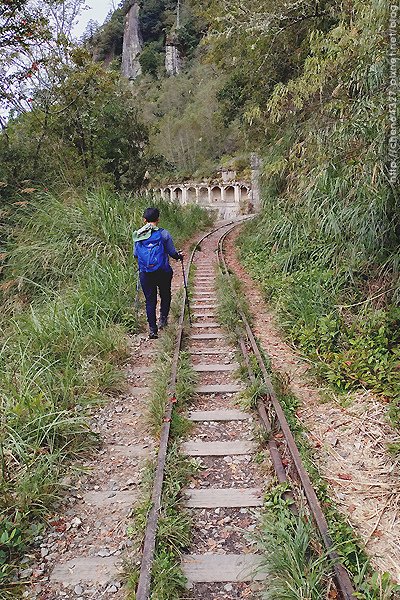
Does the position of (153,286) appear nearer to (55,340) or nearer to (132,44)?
(55,340)

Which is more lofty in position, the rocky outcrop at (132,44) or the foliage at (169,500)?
the rocky outcrop at (132,44)

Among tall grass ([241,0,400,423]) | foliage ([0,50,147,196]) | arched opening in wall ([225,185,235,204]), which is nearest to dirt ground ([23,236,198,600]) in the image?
tall grass ([241,0,400,423])

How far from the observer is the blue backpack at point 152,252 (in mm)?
5891

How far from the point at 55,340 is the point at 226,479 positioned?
2.74 m

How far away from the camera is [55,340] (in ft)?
16.9

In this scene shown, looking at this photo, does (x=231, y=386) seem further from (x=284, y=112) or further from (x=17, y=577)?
(x=284, y=112)

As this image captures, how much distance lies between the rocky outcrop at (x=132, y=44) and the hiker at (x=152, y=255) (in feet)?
244

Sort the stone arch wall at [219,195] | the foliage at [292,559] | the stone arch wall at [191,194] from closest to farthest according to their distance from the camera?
1. the foliage at [292,559]
2. the stone arch wall at [219,195]
3. the stone arch wall at [191,194]

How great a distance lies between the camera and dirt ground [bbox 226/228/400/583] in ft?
9.22

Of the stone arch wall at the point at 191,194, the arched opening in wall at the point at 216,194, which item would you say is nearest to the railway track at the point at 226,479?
the arched opening in wall at the point at 216,194

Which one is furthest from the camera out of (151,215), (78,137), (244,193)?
(244,193)

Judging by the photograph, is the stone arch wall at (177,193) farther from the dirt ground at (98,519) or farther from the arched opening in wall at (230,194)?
the dirt ground at (98,519)

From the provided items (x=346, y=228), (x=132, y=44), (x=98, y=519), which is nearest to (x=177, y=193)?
(x=346, y=228)

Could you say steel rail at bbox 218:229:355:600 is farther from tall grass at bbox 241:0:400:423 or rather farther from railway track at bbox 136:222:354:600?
tall grass at bbox 241:0:400:423
